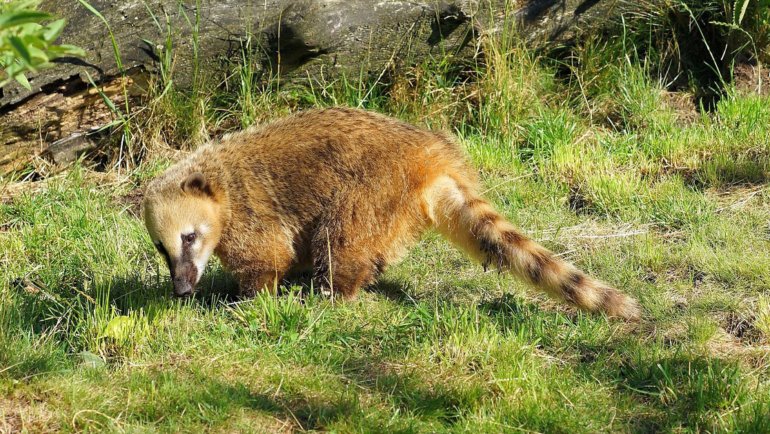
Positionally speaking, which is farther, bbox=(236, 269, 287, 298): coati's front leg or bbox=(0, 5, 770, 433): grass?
bbox=(236, 269, 287, 298): coati's front leg

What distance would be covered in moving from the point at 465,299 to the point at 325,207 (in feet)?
3.12

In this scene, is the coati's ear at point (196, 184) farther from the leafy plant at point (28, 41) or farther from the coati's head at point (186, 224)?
the leafy plant at point (28, 41)

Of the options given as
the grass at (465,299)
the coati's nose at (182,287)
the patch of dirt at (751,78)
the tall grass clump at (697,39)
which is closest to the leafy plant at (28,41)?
the grass at (465,299)

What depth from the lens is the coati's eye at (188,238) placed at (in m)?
5.00

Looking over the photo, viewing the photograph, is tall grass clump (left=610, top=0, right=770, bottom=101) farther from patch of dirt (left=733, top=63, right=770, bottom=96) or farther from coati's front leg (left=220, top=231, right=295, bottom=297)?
coati's front leg (left=220, top=231, right=295, bottom=297)

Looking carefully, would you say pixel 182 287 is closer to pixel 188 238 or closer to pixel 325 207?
pixel 188 238

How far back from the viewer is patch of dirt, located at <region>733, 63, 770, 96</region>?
720 cm

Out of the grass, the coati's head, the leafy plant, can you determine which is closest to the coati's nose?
the coati's head

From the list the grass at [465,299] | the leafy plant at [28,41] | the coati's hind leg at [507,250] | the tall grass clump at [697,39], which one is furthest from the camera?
the tall grass clump at [697,39]

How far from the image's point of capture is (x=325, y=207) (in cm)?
514

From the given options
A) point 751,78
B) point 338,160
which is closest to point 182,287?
point 338,160

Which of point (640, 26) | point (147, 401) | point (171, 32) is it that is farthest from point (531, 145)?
point (147, 401)

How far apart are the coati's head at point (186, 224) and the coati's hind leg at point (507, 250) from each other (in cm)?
124

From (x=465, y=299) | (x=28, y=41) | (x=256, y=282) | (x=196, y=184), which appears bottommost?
(x=465, y=299)
